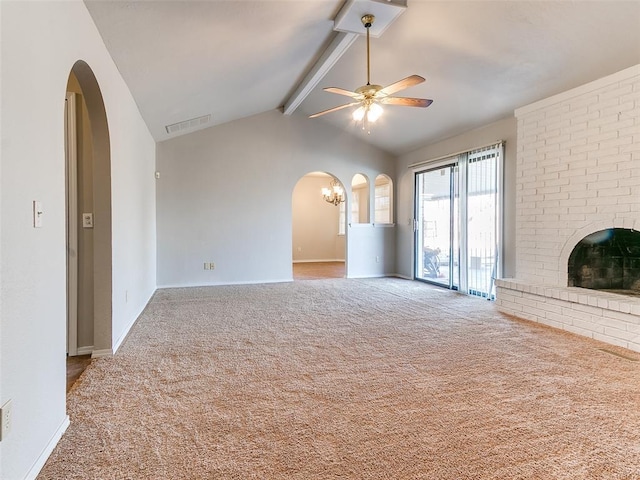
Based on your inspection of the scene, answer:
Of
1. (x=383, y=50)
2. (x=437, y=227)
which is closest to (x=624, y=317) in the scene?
(x=437, y=227)

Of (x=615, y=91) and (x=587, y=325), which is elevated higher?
(x=615, y=91)

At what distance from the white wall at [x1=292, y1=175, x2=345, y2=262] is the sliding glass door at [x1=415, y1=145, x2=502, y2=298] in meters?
3.90

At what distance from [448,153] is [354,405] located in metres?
4.86

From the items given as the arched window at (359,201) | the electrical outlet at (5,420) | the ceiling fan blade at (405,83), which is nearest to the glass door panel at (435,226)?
the ceiling fan blade at (405,83)

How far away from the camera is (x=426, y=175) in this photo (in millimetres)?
6496

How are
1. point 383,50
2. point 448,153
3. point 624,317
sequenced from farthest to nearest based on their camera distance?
point 448,153
point 383,50
point 624,317

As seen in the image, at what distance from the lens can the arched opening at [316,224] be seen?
33.2ft

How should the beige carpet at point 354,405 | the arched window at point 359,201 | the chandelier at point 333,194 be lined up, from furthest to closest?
1. the arched window at point 359,201
2. the chandelier at point 333,194
3. the beige carpet at point 354,405

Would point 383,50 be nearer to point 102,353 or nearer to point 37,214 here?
point 37,214

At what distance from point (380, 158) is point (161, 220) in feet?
14.5

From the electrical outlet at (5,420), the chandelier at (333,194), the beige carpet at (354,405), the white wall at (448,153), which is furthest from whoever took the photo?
the chandelier at (333,194)

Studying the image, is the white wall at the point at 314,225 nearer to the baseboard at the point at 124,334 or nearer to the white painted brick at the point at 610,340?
the baseboard at the point at 124,334

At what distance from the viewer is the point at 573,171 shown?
144 inches

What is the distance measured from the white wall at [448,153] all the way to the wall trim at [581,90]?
378 mm
